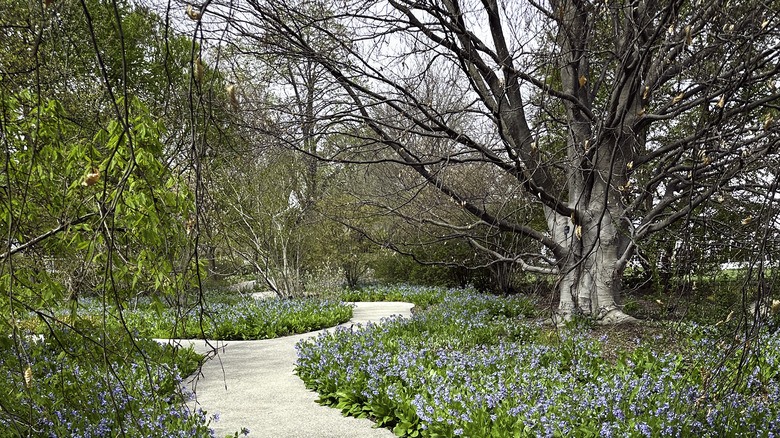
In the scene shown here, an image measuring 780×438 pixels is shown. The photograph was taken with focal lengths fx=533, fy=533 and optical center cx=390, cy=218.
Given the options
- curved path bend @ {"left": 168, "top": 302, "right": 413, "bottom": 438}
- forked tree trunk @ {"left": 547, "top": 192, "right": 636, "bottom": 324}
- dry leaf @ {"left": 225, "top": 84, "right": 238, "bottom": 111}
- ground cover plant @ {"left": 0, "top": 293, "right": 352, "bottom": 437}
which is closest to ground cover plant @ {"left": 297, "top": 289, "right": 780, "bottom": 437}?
curved path bend @ {"left": 168, "top": 302, "right": 413, "bottom": 438}

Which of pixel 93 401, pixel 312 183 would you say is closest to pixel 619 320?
pixel 93 401

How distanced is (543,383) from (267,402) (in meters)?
2.56

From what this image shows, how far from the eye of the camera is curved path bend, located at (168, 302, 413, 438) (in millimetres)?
4273

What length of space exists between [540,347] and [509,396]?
175cm

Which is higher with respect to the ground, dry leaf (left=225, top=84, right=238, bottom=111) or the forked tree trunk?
dry leaf (left=225, top=84, right=238, bottom=111)

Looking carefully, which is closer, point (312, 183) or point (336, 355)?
point (336, 355)

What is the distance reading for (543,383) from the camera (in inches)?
167

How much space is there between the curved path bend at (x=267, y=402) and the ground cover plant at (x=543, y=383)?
0.62ft

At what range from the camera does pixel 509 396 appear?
397 centimetres

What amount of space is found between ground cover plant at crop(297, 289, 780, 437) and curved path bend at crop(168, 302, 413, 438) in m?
0.19

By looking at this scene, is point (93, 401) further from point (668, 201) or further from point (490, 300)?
point (490, 300)

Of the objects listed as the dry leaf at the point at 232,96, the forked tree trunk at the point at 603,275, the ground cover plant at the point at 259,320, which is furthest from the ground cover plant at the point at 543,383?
the ground cover plant at the point at 259,320

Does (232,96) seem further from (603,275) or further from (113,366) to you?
(603,275)

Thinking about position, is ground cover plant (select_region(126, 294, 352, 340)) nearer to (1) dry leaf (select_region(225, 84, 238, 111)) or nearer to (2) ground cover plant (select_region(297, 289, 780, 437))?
(2) ground cover plant (select_region(297, 289, 780, 437))
